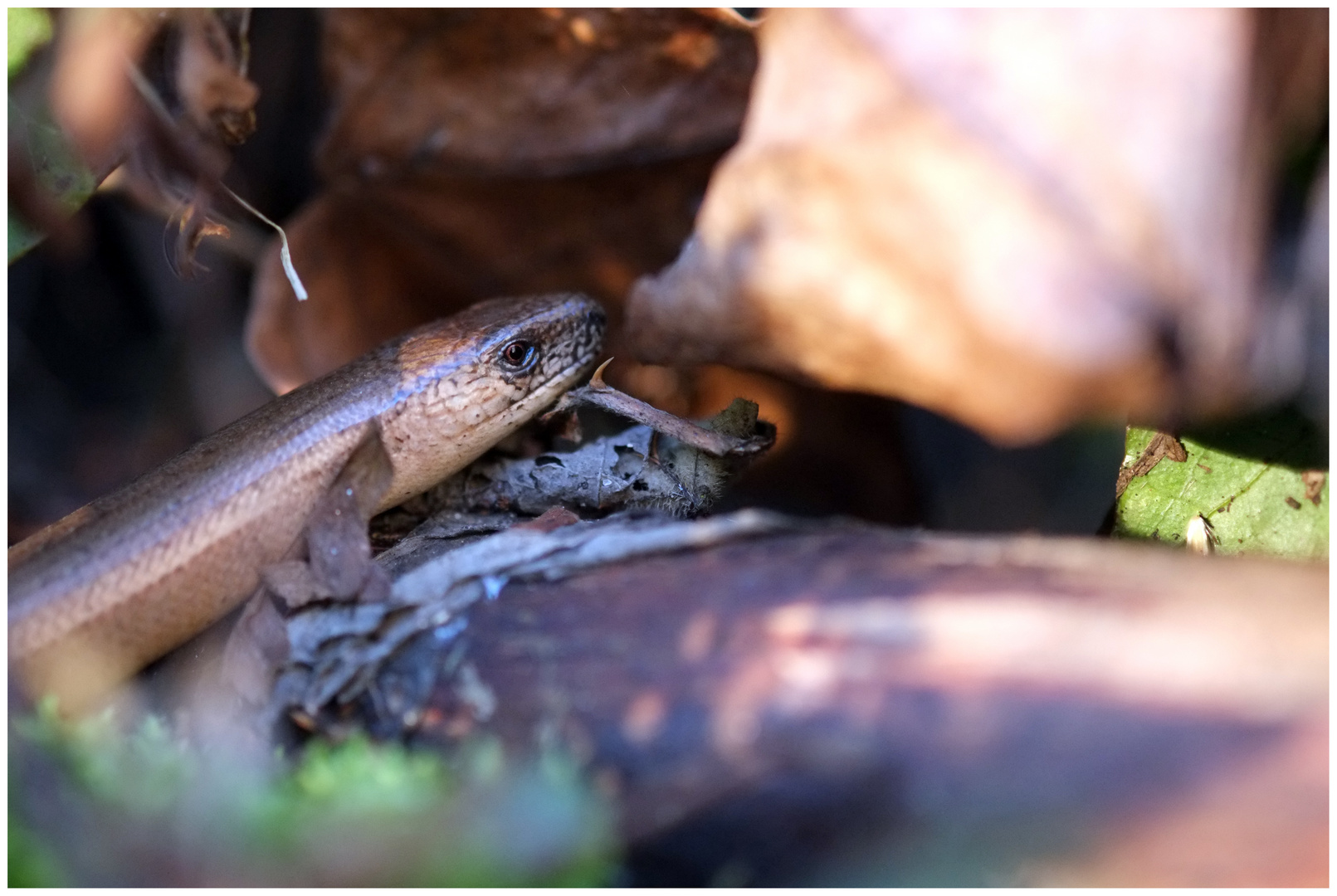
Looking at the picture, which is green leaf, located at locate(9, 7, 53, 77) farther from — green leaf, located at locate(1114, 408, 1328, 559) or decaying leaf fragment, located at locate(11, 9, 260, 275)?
green leaf, located at locate(1114, 408, 1328, 559)

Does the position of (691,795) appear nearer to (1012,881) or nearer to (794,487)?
(1012,881)

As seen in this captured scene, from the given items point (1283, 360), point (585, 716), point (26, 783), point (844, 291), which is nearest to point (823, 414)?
point (844, 291)

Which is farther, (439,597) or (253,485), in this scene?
(253,485)

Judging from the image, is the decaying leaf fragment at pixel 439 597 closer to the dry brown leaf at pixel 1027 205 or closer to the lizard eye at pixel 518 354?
the dry brown leaf at pixel 1027 205

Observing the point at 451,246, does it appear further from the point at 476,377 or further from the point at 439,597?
the point at 439,597

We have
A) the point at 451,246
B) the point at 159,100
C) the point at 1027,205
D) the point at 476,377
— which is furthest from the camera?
the point at 451,246

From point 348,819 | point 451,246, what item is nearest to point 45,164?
point 451,246
